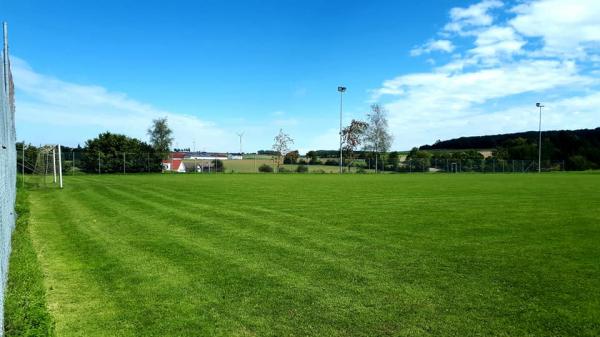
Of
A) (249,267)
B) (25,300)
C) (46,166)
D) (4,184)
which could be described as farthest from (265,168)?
(25,300)

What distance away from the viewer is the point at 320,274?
5.70 m

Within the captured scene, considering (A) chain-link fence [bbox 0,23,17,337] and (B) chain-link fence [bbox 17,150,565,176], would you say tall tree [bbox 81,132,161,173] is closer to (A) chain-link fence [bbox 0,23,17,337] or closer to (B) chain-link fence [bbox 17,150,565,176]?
(B) chain-link fence [bbox 17,150,565,176]

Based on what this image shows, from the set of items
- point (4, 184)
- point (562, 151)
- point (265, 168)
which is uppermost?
point (562, 151)

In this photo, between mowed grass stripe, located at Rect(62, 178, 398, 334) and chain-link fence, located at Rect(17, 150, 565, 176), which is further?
chain-link fence, located at Rect(17, 150, 565, 176)

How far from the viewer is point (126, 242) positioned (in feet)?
25.2

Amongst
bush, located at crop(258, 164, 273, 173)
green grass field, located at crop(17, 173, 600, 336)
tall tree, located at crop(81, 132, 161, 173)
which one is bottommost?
green grass field, located at crop(17, 173, 600, 336)

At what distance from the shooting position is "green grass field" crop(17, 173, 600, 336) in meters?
4.07

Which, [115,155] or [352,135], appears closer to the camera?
[115,155]

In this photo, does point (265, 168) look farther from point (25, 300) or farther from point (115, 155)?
point (25, 300)

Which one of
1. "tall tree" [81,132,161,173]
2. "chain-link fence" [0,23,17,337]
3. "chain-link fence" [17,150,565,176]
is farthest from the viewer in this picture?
"tall tree" [81,132,161,173]

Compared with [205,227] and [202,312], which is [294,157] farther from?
[202,312]

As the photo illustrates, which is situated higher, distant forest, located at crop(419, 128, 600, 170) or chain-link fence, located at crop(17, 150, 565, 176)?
distant forest, located at crop(419, 128, 600, 170)

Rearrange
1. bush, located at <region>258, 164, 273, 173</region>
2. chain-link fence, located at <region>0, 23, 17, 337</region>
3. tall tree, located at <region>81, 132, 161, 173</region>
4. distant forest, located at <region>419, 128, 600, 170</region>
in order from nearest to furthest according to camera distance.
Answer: chain-link fence, located at <region>0, 23, 17, 337</region>, tall tree, located at <region>81, 132, 161, 173</region>, bush, located at <region>258, 164, 273, 173</region>, distant forest, located at <region>419, 128, 600, 170</region>

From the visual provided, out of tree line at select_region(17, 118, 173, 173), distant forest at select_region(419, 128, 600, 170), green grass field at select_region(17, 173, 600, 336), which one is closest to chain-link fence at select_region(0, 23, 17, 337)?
green grass field at select_region(17, 173, 600, 336)
